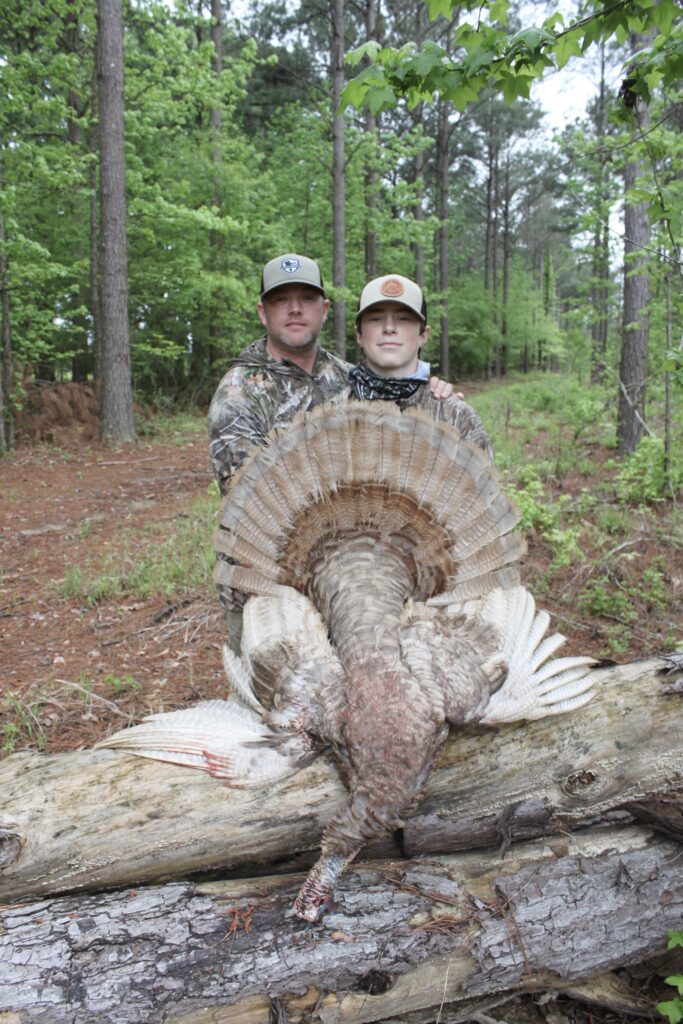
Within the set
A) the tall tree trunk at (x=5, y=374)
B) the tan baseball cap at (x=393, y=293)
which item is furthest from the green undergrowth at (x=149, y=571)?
the tall tree trunk at (x=5, y=374)

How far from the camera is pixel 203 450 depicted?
13609 millimetres

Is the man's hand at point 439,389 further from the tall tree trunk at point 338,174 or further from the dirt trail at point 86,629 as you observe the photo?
the tall tree trunk at point 338,174

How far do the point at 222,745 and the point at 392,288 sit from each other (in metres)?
2.31

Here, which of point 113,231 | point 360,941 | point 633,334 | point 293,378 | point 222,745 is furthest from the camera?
point 113,231

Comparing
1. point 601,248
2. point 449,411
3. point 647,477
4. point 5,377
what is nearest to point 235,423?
point 449,411

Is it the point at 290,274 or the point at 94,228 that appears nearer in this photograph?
the point at 290,274

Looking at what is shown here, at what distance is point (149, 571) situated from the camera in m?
6.19

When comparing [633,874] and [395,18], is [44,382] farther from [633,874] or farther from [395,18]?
[395,18]

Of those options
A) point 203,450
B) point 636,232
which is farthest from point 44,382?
point 636,232

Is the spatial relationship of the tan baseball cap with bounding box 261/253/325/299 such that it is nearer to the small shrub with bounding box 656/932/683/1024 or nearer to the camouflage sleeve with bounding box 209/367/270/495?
the camouflage sleeve with bounding box 209/367/270/495

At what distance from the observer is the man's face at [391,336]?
11.0 feet

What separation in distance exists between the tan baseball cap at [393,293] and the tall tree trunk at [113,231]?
11184 mm

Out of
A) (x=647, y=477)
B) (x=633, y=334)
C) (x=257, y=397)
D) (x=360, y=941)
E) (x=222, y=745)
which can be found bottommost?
(x=360, y=941)

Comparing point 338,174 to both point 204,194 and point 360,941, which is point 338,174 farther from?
point 360,941
